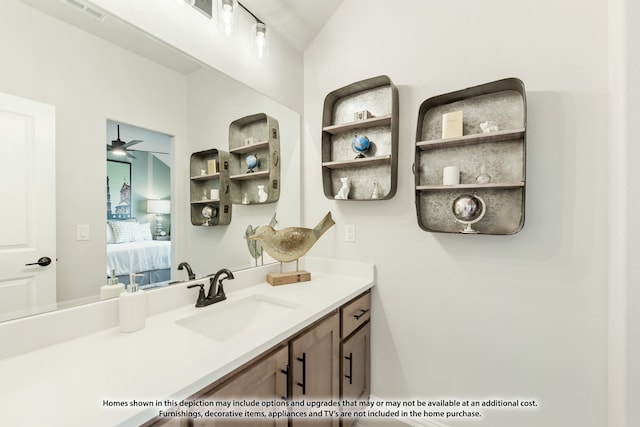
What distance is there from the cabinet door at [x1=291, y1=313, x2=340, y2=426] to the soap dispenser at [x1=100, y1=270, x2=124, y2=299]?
72 centimetres

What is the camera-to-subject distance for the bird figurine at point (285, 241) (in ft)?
5.41

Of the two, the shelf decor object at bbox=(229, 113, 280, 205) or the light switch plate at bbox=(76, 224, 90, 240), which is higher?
the shelf decor object at bbox=(229, 113, 280, 205)

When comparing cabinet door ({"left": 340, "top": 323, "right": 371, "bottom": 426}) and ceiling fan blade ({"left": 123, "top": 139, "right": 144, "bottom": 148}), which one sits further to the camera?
cabinet door ({"left": 340, "top": 323, "right": 371, "bottom": 426})

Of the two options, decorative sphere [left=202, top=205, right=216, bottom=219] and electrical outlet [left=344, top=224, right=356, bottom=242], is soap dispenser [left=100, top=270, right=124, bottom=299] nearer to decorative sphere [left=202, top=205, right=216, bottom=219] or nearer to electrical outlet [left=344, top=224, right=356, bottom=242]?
decorative sphere [left=202, top=205, right=216, bottom=219]

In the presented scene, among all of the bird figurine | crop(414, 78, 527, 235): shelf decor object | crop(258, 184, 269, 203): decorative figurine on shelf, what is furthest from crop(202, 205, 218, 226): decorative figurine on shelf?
crop(414, 78, 527, 235): shelf decor object

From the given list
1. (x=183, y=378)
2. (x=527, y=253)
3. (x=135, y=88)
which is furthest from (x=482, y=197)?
(x=135, y=88)

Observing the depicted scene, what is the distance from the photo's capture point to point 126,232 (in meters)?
1.10

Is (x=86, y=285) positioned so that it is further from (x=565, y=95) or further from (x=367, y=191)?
(x=565, y=95)

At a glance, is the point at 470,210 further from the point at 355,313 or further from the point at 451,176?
the point at 355,313

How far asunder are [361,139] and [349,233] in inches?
24.2

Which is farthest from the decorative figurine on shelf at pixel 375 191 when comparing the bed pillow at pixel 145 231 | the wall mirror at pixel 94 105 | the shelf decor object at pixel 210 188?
the bed pillow at pixel 145 231

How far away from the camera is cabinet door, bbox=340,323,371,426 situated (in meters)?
1.46

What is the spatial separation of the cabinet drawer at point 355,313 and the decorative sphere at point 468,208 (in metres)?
0.72

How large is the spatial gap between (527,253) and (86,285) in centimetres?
189
